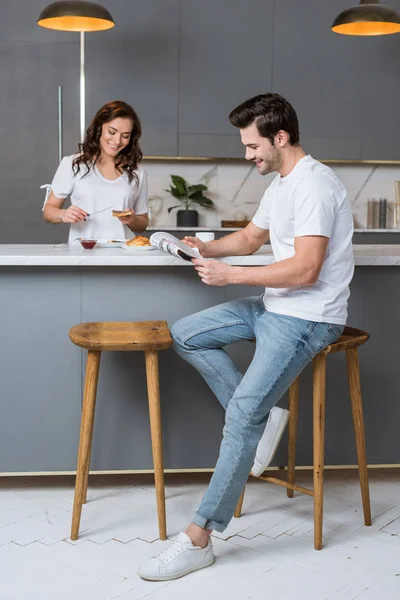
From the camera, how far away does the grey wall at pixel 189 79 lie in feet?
17.4

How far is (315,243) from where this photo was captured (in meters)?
2.43

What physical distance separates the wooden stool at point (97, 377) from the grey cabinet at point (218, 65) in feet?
10.0

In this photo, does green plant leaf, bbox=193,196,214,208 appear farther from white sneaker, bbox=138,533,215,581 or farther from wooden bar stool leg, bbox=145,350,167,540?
white sneaker, bbox=138,533,215,581

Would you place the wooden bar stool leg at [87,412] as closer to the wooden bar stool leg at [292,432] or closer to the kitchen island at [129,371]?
the kitchen island at [129,371]

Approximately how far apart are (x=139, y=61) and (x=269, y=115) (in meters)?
3.06

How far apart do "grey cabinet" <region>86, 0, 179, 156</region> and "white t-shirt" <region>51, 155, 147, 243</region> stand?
1613 millimetres

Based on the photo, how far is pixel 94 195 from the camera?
388 cm

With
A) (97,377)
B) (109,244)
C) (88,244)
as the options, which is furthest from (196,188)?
(97,377)

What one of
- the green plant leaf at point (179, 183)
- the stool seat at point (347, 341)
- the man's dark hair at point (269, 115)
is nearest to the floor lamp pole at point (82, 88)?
the green plant leaf at point (179, 183)

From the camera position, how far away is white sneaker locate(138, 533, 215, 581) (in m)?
2.39

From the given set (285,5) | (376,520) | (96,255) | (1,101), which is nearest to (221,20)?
(285,5)

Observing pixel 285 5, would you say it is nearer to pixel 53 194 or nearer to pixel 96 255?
pixel 53 194

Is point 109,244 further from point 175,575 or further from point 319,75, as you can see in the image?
point 319,75

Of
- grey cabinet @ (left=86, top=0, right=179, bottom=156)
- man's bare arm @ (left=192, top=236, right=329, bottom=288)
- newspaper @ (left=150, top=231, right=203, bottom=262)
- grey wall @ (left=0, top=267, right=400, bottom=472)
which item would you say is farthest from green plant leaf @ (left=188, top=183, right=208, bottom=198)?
man's bare arm @ (left=192, top=236, right=329, bottom=288)
